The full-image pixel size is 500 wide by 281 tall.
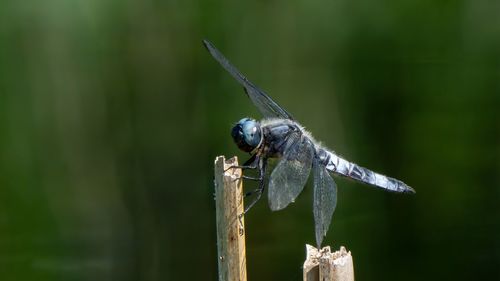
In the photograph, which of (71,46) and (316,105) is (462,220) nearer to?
(316,105)

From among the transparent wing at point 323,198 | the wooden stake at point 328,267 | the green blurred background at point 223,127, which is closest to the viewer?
the wooden stake at point 328,267

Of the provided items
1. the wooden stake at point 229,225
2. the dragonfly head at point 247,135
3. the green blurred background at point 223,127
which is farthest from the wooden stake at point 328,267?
the green blurred background at point 223,127

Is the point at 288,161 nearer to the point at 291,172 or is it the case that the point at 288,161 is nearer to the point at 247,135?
the point at 291,172

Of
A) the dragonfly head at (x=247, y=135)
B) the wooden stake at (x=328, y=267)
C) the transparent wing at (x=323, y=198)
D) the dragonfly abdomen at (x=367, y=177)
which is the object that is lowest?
the wooden stake at (x=328, y=267)

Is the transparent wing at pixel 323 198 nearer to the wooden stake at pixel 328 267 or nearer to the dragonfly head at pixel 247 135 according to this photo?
the dragonfly head at pixel 247 135

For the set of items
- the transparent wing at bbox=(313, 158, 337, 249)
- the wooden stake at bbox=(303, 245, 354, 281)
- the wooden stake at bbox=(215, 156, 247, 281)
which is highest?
the transparent wing at bbox=(313, 158, 337, 249)

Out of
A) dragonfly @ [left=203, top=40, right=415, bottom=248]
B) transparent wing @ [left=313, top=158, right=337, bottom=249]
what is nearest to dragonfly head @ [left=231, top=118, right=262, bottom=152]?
dragonfly @ [left=203, top=40, right=415, bottom=248]

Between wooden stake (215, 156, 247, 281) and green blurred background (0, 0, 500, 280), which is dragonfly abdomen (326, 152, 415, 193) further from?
wooden stake (215, 156, 247, 281)
